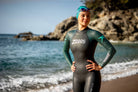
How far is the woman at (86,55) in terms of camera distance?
6.64 ft

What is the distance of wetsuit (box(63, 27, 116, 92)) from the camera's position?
202cm

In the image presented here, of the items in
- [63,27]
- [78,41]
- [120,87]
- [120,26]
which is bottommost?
[120,87]

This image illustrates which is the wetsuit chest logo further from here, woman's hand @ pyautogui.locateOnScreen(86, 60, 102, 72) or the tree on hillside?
the tree on hillside

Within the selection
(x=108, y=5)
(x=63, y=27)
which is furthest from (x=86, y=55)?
(x=63, y=27)

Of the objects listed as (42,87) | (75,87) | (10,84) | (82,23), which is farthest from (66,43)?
(10,84)

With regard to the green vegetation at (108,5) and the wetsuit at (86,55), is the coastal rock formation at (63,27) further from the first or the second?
the wetsuit at (86,55)

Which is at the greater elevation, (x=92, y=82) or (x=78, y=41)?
(x=78, y=41)

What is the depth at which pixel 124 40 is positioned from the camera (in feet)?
113

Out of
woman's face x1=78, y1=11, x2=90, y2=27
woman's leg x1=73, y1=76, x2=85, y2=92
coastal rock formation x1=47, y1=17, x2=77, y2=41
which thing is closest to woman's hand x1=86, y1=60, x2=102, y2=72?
woman's leg x1=73, y1=76, x2=85, y2=92

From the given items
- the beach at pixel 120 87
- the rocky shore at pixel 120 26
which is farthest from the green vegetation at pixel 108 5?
the beach at pixel 120 87

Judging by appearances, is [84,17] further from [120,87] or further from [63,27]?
[63,27]

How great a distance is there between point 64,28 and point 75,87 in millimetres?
53469

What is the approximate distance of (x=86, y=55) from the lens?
208 centimetres

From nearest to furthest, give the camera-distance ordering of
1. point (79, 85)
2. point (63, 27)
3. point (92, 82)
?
point (92, 82) → point (79, 85) → point (63, 27)
